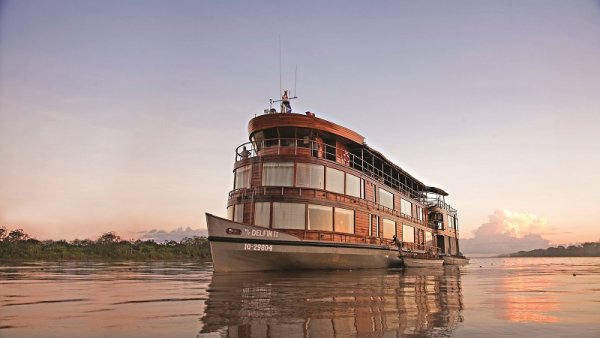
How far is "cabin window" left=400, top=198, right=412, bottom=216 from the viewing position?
3092 cm

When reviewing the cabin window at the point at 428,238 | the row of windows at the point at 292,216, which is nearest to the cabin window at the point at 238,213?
the row of windows at the point at 292,216

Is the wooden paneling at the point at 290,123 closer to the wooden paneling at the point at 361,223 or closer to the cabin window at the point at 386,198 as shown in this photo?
the wooden paneling at the point at 361,223

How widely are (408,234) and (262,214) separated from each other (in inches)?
598

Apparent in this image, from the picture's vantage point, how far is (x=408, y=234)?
103ft

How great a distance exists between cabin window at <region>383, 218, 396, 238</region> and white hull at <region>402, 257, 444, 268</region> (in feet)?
6.84

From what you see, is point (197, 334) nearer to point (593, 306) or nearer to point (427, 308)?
point (427, 308)

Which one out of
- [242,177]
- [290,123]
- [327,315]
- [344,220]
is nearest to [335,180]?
[344,220]

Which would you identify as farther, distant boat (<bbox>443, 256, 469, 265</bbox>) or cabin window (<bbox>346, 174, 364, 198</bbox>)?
distant boat (<bbox>443, 256, 469, 265</bbox>)

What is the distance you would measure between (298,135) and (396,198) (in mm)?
10789

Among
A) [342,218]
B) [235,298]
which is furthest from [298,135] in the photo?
[235,298]

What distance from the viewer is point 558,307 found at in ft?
22.8

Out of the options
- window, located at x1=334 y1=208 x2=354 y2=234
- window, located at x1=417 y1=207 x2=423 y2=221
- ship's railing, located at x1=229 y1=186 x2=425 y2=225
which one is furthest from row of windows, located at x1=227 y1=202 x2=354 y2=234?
window, located at x1=417 y1=207 x2=423 y2=221

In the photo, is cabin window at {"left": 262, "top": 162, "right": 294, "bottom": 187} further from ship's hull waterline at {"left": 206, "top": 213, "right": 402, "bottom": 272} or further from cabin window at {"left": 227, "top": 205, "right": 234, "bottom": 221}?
ship's hull waterline at {"left": 206, "top": 213, "right": 402, "bottom": 272}

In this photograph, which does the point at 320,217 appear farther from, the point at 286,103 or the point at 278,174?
the point at 286,103
